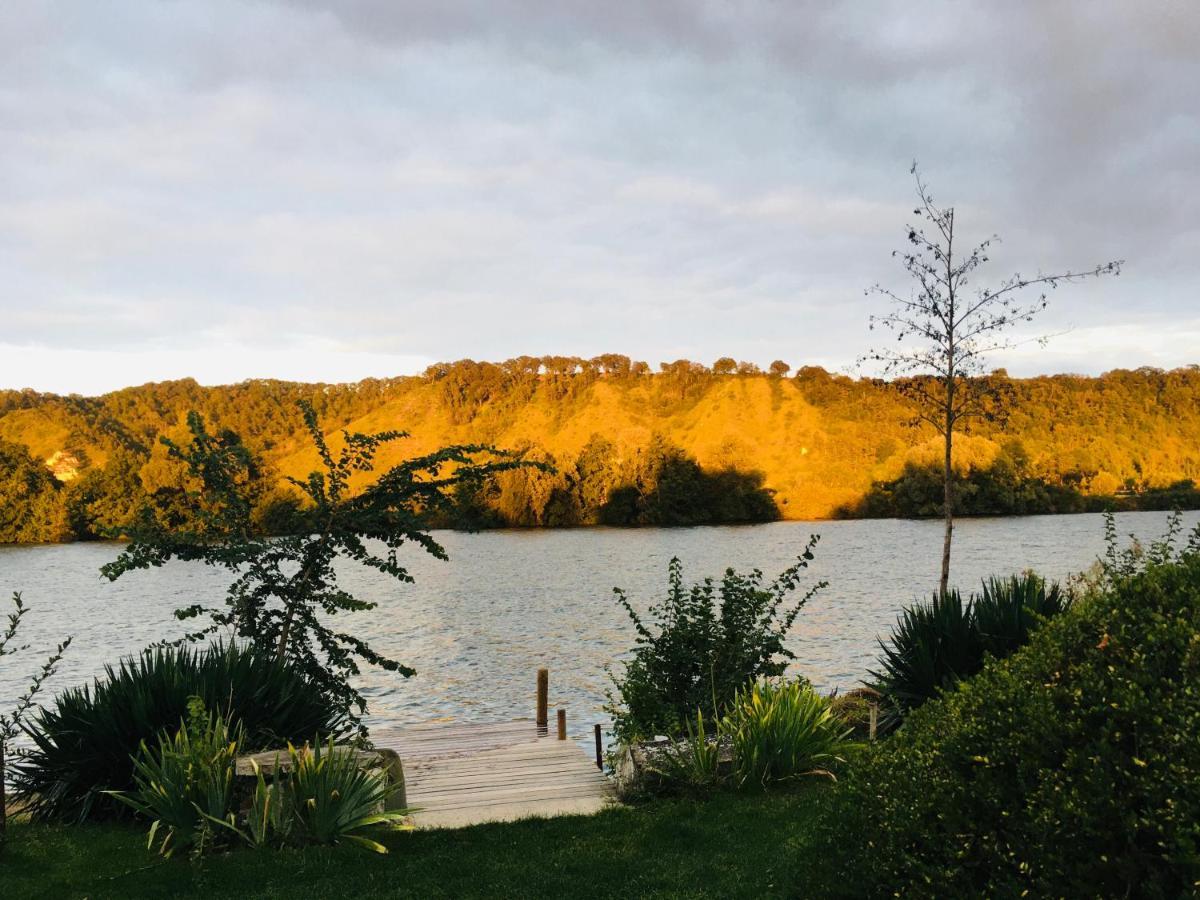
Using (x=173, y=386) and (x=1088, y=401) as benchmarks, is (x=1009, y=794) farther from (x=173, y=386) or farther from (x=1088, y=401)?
(x=173, y=386)

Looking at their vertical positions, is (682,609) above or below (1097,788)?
below

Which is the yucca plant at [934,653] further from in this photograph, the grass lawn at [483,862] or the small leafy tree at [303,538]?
the small leafy tree at [303,538]

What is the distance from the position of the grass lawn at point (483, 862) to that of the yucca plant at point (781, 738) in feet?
2.12

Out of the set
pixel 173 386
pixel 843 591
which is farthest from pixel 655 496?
pixel 173 386

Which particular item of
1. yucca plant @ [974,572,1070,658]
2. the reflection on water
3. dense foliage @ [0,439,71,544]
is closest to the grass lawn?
yucca plant @ [974,572,1070,658]

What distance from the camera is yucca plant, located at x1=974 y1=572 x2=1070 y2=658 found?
8.83 m

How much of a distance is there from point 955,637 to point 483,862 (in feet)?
18.0

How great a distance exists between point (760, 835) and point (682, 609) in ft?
11.6

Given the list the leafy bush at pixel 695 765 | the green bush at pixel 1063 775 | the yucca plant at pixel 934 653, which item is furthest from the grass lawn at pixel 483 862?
the yucca plant at pixel 934 653

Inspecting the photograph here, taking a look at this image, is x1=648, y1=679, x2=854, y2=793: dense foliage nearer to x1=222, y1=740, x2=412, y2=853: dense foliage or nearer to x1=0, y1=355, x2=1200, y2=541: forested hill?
x1=222, y1=740, x2=412, y2=853: dense foliage

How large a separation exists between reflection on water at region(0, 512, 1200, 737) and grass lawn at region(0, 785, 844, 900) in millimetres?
9098

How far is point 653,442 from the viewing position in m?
101

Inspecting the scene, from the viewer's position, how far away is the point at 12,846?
6402mm

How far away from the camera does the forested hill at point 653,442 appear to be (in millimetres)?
91938
